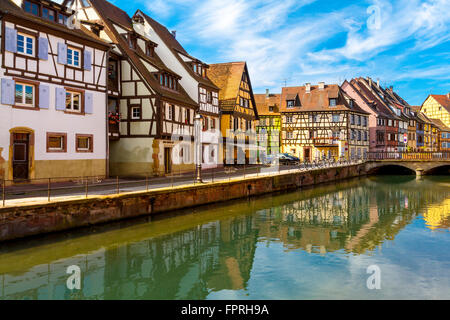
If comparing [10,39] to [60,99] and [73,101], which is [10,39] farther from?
[73,101]

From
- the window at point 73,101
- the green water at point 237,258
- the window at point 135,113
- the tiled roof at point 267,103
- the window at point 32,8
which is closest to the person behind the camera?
the green water at point 237,258

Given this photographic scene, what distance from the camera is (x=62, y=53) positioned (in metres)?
20.2

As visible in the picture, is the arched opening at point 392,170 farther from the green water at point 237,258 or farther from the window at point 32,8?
the window at point 32,8

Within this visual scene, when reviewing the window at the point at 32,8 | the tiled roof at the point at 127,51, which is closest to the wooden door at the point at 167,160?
the tiled roof at the point at 127,51

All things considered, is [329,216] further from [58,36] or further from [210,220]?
[58,36]

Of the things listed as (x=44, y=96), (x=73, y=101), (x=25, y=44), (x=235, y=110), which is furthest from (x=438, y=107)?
(x=25, y=44)

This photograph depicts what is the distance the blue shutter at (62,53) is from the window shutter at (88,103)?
7.19 feet

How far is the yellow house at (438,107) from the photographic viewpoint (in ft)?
280

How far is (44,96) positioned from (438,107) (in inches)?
3436

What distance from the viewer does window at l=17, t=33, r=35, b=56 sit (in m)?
18.3

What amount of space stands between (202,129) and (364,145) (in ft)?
112

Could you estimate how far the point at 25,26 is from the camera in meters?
18.3

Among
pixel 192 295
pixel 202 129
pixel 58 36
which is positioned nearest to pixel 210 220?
pixel 192 295

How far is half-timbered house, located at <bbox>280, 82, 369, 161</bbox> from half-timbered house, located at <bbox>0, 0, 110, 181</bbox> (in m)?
36.7
